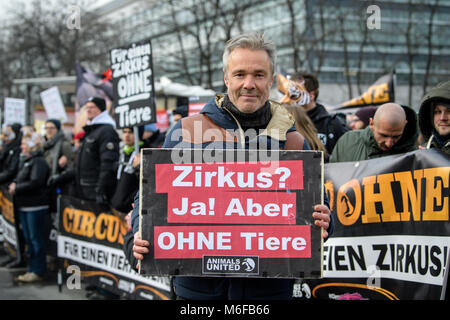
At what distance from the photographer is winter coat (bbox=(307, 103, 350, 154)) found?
5559 mm

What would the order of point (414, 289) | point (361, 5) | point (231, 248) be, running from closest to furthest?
point (231, 248) → point (414, 289) → point (361, 5)

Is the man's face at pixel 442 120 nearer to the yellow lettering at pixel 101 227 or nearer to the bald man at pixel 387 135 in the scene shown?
the bald man at pixel 387 135

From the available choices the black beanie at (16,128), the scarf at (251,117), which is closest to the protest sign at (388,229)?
the scarf at (251,117)

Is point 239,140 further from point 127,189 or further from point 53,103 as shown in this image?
point 53,103

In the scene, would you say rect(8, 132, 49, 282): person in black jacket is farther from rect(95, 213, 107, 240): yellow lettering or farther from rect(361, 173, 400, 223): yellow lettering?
rect(361, 173, 400, 223): yellow lettering

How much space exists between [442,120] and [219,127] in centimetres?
192

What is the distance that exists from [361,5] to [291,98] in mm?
13663

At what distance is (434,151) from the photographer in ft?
11.5

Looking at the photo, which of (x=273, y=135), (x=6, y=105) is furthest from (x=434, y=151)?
(x=6, y=105)

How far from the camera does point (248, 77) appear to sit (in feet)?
7.55

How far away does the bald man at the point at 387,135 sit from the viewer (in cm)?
393

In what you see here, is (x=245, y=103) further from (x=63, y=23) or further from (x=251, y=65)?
(x=63, y=23)

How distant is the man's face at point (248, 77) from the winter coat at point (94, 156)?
4.29 metres

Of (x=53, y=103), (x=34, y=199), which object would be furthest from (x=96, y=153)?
(x=53, y=103)
